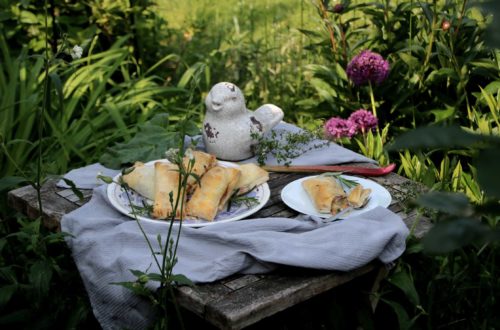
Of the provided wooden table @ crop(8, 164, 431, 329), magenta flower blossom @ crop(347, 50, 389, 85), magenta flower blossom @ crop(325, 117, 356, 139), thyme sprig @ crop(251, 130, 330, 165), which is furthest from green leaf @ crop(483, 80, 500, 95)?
wooden table @ crop(8, 164, 431, 329)

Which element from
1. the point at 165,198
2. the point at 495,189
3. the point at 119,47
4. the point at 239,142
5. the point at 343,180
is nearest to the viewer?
the point at 495,189

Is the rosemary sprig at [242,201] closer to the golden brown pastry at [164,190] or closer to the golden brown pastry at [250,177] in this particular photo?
the golden brown pastry at [250,177]

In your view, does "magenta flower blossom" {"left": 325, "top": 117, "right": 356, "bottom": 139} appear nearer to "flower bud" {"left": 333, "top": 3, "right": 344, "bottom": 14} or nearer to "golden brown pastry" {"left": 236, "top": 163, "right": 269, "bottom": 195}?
"flower bud" {"left": 333, "top": 3, "right": 344, "bottom": 14}

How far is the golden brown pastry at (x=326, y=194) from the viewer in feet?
7.03

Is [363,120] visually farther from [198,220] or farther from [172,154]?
[172,154]

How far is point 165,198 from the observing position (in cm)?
210

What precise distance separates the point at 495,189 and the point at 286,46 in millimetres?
3703

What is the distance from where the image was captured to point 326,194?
216cm

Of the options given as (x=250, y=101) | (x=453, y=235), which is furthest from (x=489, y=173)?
(x=250, y=101)

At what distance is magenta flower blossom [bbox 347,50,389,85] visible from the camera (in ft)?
10.2

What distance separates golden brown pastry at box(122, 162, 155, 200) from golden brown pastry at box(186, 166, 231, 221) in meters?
0.15

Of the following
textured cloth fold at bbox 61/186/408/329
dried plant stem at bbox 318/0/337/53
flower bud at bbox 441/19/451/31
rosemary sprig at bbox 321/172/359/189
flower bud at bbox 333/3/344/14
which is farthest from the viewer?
dried plant stem at bbox 318/0/337/53

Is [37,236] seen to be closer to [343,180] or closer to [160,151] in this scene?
[160,151]

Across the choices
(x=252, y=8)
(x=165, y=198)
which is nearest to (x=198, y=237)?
(x=165, y=198)
